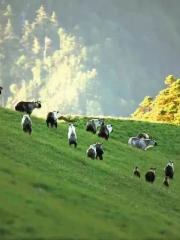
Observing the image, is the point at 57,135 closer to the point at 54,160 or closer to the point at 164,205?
the point at 54,160

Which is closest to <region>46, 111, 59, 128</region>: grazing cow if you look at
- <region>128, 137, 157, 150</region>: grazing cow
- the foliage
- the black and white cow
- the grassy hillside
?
the grassy hillside

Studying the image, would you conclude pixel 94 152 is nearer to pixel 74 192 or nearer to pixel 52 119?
pixel 52 119

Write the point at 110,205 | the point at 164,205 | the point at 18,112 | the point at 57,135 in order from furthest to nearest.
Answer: the point at 18,112 → the point at 57,135 → the point at 164,205 → the point at 110,205

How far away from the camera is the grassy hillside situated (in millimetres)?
12883

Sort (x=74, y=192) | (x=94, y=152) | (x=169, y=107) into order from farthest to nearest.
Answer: (x=169, y=107) < (x=94, y=152) < (x=74, y=192)

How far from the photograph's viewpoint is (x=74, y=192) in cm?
1686

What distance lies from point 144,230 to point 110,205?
87.0 inches

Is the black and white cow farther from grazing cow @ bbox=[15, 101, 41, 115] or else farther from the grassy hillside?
grazing cow @ bbox=[15, 101, 41, 115]

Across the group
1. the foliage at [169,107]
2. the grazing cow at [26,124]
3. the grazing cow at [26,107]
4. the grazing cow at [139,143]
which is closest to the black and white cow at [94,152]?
the grazing cow at [26,124]

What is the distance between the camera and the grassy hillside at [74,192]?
1288 centimetres

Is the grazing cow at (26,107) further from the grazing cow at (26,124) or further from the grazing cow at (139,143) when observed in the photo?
the grazing cow at (139,143)

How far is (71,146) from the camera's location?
3512cm

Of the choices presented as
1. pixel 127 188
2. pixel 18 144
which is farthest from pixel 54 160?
pixel 127 188

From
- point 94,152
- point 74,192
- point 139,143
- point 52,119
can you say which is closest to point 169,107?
point 139,143
